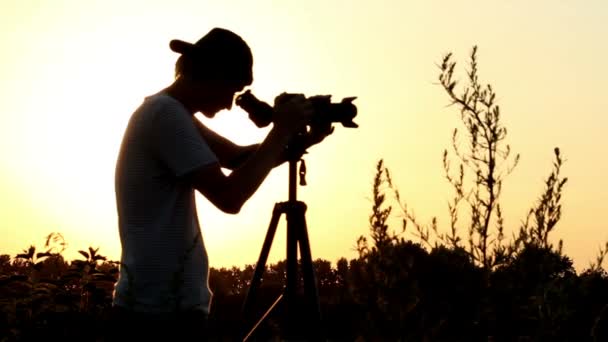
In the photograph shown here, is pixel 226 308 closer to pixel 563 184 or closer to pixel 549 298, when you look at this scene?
pixel 563 184

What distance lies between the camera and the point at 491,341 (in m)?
3.17

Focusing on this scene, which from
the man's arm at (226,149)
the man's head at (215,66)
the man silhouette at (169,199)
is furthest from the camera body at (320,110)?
the man silhouette at (169,199)

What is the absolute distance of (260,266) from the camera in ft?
14.7

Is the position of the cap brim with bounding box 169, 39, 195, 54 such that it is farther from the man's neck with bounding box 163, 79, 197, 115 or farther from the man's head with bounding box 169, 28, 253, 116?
the man's neck with bounding box 163, 79, 197, 115

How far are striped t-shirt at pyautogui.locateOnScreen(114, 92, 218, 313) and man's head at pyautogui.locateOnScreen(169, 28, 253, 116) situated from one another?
22 cm

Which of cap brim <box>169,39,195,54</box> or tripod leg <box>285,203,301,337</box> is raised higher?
cap brim <box>169,39,195,54</box>

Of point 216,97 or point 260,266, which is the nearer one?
point 216,97

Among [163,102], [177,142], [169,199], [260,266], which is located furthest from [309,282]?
[163,102]

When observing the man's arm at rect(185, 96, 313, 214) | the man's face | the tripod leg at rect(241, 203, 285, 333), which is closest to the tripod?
the tripod leg at rect(241, 203, 285, 333)

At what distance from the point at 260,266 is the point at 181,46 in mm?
1375

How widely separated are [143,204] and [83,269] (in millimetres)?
3486

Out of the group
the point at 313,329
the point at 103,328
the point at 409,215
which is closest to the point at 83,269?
the point at 103,328

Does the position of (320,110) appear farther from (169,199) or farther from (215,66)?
(169,199)

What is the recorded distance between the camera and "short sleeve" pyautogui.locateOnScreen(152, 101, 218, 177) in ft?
11.1
